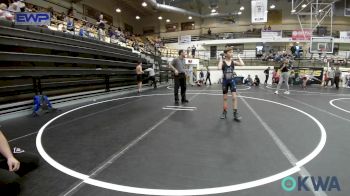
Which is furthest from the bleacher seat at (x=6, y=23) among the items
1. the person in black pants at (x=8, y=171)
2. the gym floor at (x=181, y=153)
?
the person in black pants at (x=8, y=171)

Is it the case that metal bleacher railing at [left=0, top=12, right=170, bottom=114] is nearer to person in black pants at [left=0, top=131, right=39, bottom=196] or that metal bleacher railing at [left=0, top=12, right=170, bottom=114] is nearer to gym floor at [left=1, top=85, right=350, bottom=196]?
gym floor at [left=1, top=85, right=350, bottom=196]

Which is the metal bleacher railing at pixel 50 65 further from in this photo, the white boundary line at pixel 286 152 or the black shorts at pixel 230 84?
the white boundary line at pixel 286 152

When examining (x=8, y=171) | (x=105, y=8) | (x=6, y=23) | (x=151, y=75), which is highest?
(x=105, y=8)

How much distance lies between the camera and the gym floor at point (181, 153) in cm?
253

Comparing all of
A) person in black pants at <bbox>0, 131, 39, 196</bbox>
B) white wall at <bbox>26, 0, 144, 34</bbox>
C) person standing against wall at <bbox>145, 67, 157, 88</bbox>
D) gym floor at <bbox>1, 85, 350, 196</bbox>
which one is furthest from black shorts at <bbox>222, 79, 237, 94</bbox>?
white wall at <bbox>26, 0, 144, 34</bbox>

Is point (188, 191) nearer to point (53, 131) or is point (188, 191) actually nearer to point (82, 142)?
point (82, 142)

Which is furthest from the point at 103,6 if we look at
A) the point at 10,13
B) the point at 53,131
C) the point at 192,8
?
the point at 53,131

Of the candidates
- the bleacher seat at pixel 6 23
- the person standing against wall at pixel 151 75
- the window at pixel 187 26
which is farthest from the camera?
the window at pixel 187 26

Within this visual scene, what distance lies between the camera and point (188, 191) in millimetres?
2385

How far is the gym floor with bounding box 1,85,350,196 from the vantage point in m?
2.53

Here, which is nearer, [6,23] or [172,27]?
[6,23]

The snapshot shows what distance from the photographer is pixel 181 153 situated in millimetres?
3453

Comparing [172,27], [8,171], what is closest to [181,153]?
[8,171]

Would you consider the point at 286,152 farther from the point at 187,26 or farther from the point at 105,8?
the point at 187,26
